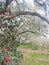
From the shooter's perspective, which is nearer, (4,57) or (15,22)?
(4,57)

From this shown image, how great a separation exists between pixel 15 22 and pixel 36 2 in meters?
20.8

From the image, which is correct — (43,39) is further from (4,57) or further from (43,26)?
(4,57)

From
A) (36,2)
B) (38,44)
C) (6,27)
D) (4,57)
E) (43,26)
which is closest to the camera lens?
(4,57)

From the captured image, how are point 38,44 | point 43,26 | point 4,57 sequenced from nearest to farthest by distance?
point 4,57
point 38,44
point 43,26

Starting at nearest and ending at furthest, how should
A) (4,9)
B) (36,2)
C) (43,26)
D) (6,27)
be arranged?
(4,9)
(6,27)
(43,26)
(36,2)

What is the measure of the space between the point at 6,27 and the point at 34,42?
35.1 feet

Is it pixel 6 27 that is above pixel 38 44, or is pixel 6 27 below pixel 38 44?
above

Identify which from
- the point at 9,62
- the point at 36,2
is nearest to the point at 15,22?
the point at 9,62

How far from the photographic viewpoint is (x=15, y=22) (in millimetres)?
5879

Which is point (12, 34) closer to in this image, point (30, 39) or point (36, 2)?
point (30, 39)

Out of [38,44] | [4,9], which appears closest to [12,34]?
[4,9]

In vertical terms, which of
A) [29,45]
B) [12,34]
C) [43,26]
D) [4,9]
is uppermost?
[4,9]

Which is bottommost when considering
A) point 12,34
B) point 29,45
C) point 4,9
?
point 29,45

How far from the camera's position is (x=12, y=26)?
5.80m
